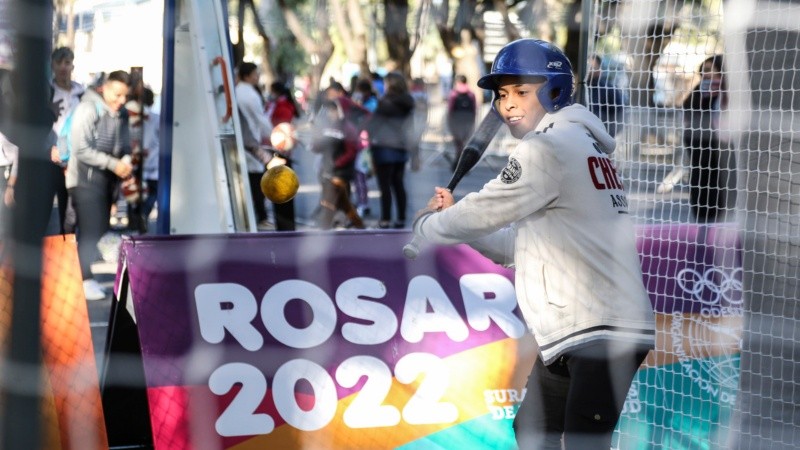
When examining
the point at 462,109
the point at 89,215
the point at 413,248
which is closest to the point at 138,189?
the point at 89,215

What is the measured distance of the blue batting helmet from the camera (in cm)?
313

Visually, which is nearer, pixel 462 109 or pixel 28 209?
pixel 28 209

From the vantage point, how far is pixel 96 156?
7875 millimetres

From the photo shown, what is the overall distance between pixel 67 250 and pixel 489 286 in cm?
154

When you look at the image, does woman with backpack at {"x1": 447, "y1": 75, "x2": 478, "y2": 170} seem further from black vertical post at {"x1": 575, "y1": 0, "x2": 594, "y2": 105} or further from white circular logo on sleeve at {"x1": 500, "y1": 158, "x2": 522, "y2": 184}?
white circular logo on sleeve at {"x1": 500, "y1": 158, "x2": 522, "y2": 184}

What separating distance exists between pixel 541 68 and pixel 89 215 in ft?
18.9

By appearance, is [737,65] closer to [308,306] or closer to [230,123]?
[308,306]

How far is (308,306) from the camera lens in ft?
13.6

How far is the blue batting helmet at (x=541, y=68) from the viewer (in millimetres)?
3135

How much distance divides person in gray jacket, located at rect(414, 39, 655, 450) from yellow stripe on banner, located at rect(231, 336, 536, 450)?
3.39 ft

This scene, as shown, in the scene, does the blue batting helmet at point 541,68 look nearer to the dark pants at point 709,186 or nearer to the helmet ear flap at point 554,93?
the helmet ear flap at point 554,93

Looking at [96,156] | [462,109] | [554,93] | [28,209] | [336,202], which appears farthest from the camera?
[462,109]

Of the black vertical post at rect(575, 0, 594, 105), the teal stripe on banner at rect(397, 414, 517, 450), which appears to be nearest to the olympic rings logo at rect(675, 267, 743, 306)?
the black vertical post at rect(575, 0, 594, 105)

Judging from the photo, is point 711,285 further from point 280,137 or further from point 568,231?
point 280,137
